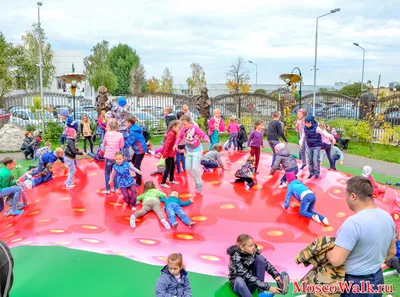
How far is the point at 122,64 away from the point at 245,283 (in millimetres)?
54711

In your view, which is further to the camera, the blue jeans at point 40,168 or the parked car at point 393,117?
the parked car at point 393,117

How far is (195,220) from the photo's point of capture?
736 cm

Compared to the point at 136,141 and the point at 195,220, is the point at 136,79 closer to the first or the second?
the point at 136,141

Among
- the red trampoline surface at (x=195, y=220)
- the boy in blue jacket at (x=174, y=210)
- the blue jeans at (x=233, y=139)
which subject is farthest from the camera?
the blue jeans at (x=233, y=139)

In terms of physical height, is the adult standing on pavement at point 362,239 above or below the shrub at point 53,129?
above

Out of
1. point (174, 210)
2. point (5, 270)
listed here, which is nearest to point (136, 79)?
point (174, 210)

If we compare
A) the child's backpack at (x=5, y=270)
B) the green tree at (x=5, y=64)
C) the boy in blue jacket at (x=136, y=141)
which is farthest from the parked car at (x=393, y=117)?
the green tree at (x=5, y=64)

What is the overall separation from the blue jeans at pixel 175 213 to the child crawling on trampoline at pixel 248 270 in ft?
7.34

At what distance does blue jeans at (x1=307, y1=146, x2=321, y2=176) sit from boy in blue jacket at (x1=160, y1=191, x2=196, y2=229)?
379 centimetres

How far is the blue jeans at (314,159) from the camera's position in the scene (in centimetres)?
960

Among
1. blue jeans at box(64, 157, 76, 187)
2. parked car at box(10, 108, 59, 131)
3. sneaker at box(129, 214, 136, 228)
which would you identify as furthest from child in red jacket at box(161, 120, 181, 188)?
parked car at box(10, 108, 59, 131)

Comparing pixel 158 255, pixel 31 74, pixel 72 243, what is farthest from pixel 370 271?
pixel 31 74

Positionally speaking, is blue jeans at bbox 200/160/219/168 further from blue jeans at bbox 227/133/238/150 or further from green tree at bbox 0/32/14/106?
green tree at bbox 0/32/14/106

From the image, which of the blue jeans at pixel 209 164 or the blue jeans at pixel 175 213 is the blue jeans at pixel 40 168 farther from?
the blue jeans at pixel 175 213
